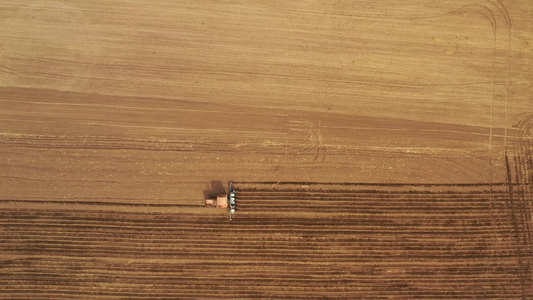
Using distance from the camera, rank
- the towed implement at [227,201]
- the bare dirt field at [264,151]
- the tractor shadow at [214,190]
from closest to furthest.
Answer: the towed implement at [227,201] < the bare dirt field at [264,151] < the tractor shadow at [214,190]

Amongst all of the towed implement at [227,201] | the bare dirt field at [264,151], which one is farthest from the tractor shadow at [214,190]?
the towed implement at [227,201]

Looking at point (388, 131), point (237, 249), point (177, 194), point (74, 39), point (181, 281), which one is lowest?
point (181, 281)

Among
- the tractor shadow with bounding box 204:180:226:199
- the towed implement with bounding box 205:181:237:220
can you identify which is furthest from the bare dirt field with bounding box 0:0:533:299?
the towed implement with bounding box 205:181:237:220

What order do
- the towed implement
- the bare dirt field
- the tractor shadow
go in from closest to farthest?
the towed implement < the bare dirt field < the tractor shadow

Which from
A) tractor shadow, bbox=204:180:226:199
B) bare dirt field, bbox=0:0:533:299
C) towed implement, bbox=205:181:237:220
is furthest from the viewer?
tractor shadow, bbox=204:180:226:199

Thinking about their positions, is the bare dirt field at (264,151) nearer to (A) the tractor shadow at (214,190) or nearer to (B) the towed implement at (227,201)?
(A) the tractor shadow at (214,190)

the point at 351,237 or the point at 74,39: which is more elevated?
the point at 74,39

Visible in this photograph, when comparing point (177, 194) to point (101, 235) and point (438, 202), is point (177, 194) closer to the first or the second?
point (101, 235)

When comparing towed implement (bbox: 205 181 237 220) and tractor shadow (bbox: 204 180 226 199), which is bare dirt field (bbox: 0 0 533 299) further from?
towed implement (bbox: 205 181 237 220)

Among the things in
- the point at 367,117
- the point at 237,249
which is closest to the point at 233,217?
the point at 237,249
